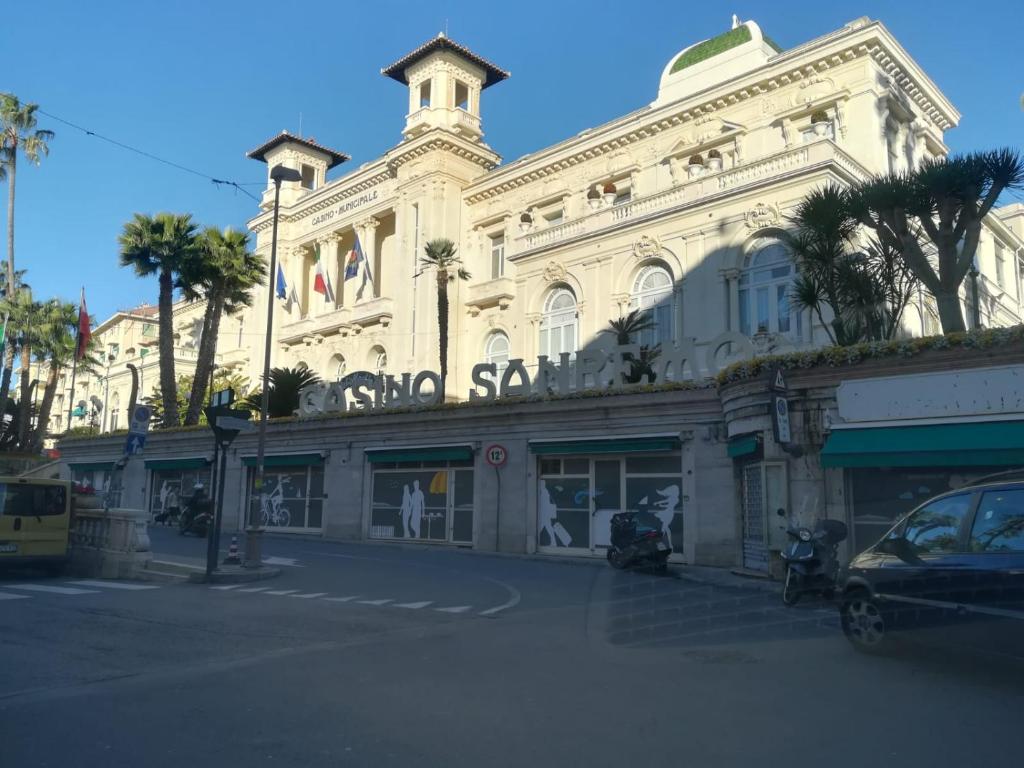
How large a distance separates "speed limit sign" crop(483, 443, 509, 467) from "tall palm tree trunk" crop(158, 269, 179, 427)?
1920 centimetres

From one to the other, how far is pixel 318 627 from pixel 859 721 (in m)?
6.26

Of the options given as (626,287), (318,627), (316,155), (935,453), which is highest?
(316,155)

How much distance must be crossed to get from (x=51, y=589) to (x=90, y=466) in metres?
28.5

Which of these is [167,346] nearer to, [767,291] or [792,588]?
[767,291]

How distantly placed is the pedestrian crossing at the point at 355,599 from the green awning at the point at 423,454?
8.97 meters

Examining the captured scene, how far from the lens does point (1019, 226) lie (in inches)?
1524

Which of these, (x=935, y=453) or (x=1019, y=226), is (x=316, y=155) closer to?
(x=1019, y=226)

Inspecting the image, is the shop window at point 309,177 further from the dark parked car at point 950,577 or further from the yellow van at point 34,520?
the dark parked car at point 950,577

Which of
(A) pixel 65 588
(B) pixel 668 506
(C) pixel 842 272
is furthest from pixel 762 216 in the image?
(A) pixel 65 588

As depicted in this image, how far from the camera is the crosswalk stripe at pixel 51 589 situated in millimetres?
12594

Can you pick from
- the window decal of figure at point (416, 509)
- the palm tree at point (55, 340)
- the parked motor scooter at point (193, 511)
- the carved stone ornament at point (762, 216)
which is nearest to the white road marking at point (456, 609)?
the window decal of figure at point (416, 509)

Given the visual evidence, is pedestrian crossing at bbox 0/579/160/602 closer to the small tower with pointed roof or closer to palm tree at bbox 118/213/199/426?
palm tree at bbox 118/213/199/426

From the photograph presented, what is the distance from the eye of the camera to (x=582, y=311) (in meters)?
30.9

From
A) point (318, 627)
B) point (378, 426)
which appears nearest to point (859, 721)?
point (318, 627)
